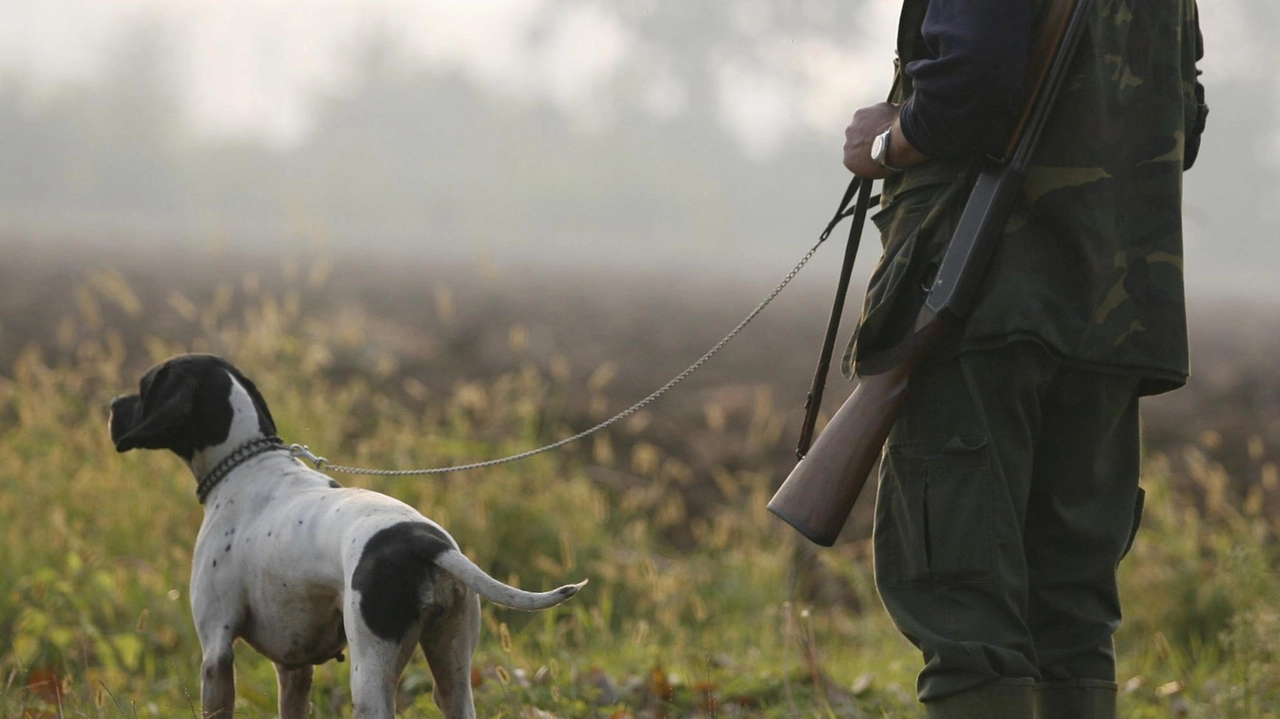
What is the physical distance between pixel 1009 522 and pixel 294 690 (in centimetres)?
177

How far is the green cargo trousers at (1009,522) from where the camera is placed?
274 centimetres

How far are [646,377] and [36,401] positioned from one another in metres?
7.00

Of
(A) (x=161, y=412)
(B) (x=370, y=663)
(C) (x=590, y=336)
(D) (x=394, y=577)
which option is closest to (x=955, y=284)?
(D) (x=394, y=577)

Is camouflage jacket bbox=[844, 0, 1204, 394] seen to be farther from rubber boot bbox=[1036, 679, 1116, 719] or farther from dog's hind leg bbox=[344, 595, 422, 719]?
dog's hind leg bbox=[344, 595, 422, 719]

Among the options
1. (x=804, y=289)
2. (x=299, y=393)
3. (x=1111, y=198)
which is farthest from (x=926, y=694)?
(x=804, y=289)

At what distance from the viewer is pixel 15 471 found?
20.4 ft

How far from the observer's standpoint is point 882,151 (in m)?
2.93

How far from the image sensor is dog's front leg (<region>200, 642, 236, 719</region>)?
299cm

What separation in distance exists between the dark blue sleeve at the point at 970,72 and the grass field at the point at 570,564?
1747mm

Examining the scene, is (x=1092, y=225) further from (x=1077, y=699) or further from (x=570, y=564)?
(x=570, y=564)

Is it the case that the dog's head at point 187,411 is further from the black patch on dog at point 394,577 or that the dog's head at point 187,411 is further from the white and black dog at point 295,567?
the black patch on dog at point 394,577

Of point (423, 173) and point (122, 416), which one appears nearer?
point (122, 416)

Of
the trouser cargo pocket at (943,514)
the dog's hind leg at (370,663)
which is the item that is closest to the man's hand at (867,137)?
the trouser cargo pocket at (943,514)

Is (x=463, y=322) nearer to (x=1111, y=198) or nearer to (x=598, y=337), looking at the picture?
(x=598, y=337)
